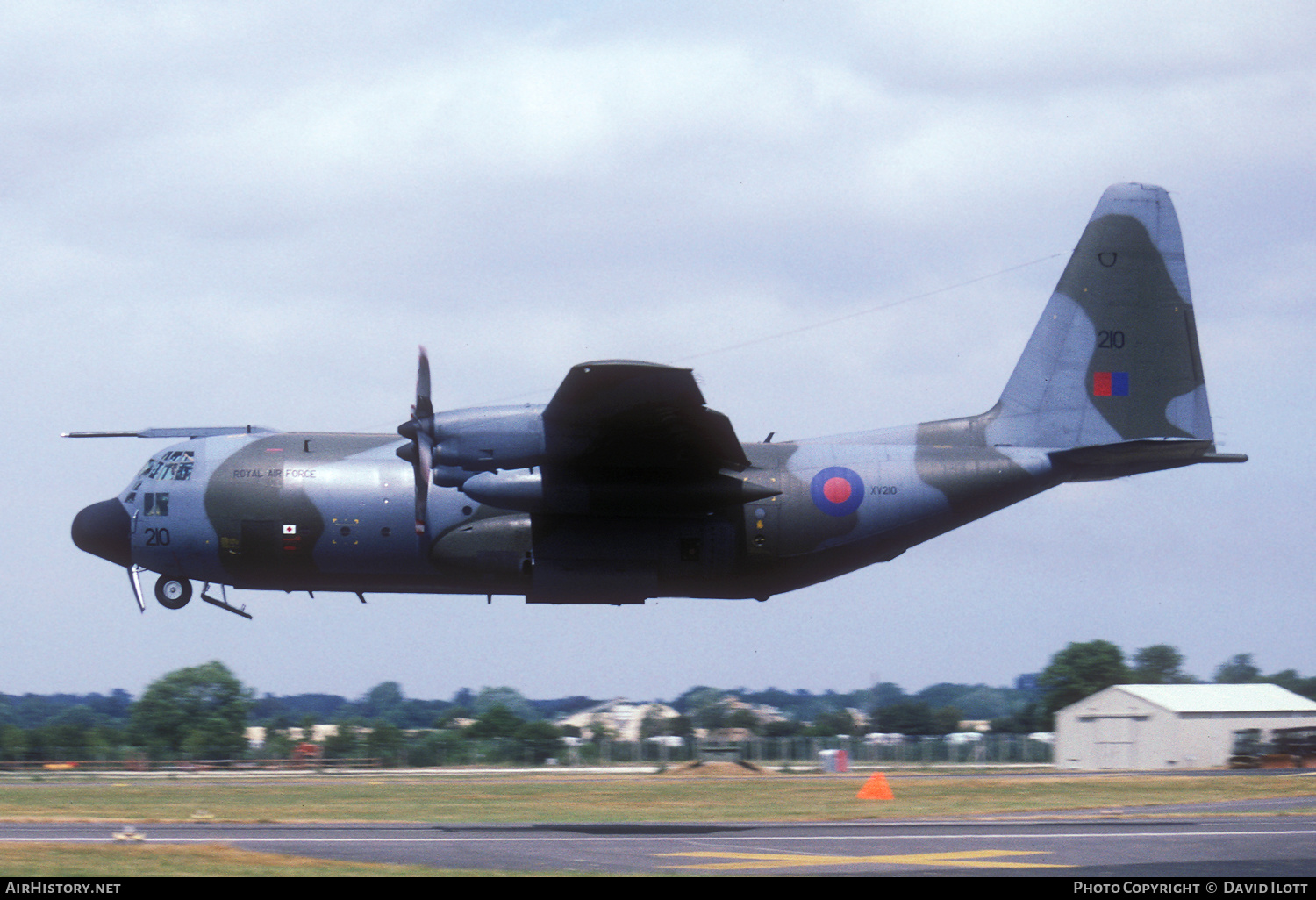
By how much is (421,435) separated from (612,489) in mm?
3658

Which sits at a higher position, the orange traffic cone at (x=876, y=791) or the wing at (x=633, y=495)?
the wing at (x=633, y=495)

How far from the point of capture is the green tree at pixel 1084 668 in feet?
317

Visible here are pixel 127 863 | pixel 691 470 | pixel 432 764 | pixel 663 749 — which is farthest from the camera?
pixel 663 749

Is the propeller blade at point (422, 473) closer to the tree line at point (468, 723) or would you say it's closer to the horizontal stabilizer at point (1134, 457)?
the horizontal stabilizer at point (1134, 457)

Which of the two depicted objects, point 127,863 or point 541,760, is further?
point 541,760

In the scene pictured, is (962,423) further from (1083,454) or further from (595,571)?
(595,571)

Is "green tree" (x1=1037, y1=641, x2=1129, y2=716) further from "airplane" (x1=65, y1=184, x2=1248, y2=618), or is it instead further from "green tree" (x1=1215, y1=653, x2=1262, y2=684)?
"airplane" (x1=65, y1=184, x2=1248, y2=618)

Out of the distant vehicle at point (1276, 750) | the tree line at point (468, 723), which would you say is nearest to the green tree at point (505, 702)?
the tree line at point (468, 723)

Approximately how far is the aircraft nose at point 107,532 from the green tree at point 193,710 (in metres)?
42.3

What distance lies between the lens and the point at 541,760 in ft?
201

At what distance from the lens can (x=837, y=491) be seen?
2573cm
